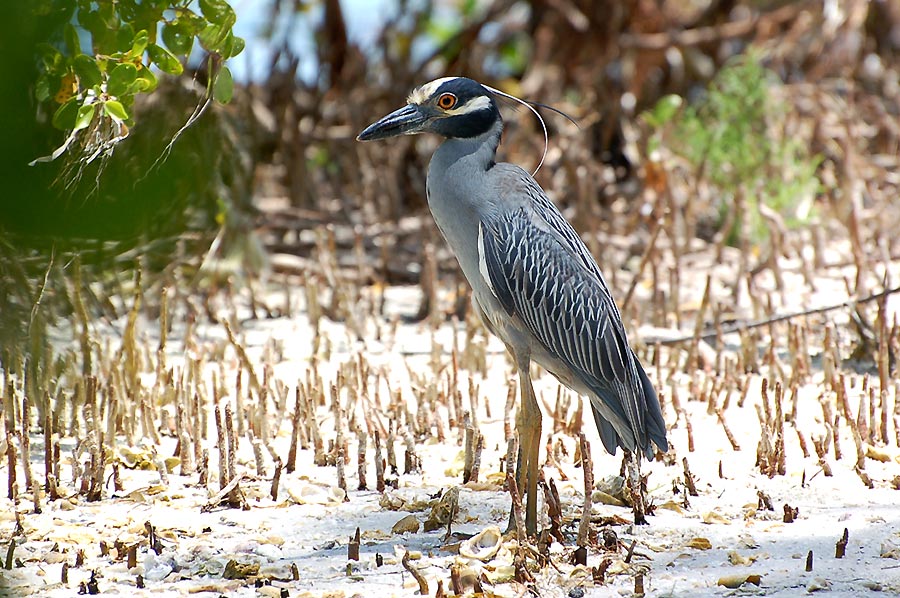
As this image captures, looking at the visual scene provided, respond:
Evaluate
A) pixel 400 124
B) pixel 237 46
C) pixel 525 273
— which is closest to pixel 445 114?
pixel 400 124

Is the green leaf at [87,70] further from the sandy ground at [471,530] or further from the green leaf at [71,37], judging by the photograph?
the sandy ground at [471,530]

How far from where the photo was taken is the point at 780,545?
3070 mm

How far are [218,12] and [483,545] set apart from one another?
1759 mm

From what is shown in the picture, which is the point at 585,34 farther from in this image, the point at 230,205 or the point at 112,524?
the point at 112,524

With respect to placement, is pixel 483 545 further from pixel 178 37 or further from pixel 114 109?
pixel 178 37

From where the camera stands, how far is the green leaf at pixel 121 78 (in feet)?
9.73

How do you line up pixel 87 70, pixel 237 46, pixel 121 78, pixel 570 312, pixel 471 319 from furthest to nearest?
1. pixel 471 319
2. pixel 570 312
3. pixel 237 46
4. pixel 121 78
5. pixel 87 70

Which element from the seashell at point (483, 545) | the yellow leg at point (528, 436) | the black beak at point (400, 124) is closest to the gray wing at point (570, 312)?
the yellow leg at point (528, 436)

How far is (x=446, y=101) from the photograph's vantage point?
3.54 m

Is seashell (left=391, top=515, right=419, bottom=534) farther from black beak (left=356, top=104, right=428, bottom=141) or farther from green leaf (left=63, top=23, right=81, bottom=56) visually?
green leaf (left=63, top=23, right=81, bottom=56)

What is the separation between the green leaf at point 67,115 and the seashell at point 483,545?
156 cm

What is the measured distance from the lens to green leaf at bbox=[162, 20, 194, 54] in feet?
10.8

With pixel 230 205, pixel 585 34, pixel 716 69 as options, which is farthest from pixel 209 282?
pixel 716 69

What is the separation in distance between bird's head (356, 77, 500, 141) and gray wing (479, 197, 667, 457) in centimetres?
31
